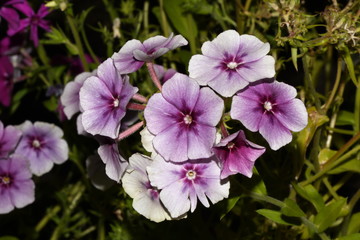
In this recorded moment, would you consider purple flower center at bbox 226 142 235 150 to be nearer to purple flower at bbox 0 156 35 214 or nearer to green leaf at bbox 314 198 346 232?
green leaf at bbox 314 198 346 232

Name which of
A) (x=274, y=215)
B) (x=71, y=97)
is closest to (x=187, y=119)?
(x=274, y=215)

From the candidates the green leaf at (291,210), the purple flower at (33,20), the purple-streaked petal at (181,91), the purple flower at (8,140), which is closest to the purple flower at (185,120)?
the purple-streaked petal at (181,91)

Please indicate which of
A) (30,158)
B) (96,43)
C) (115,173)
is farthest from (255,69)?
(96,43)

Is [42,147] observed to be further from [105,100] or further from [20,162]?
[105,100]

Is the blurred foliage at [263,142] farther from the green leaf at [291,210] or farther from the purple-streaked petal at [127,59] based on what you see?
the purple-streaked petal at [127,59]

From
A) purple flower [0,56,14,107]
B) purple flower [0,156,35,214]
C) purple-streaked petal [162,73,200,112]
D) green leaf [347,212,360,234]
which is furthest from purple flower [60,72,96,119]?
green leaf [347,212,360,234]

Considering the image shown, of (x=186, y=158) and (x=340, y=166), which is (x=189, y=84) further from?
(x=340, y=166)
